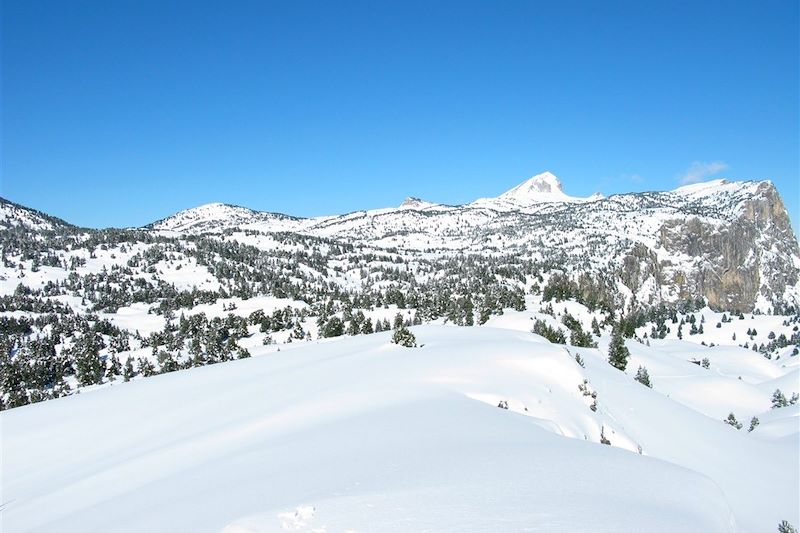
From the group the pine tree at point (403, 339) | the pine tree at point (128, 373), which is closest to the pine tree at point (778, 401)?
the pine tree at point (403, 339)

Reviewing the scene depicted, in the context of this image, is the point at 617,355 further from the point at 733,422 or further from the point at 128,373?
the point at 128,373

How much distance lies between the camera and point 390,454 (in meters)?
13.7

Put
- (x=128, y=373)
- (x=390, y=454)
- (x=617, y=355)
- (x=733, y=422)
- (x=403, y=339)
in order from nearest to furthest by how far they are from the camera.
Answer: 1. (x=390, y=454)
2. (x=403, y=339)
3. (x=733, y=422)
4. (x=617, y=355)
5. (x=128, y=373)

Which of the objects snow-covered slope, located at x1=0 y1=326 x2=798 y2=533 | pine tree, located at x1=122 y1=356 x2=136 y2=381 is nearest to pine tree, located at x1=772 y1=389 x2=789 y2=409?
snow-covered slope, located at x1=0 y1=326 x2=798 y2=533

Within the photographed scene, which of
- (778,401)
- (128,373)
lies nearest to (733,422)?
(778,401)

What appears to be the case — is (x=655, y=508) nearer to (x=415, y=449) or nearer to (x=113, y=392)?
(x=415, y=449)

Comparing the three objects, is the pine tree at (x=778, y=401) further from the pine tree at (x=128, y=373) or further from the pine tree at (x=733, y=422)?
the pine tree at (x=128, y=373)

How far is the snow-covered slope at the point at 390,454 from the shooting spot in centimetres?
1010

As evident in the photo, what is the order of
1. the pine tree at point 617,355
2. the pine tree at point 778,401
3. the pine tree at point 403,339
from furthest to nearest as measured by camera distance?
the pine tree at point 617,355, the pine tree at point 778,401, the pine tree at point 403,339

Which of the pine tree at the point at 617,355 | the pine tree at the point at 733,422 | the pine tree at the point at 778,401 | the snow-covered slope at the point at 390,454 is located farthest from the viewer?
the pine tree at the point at 617,355

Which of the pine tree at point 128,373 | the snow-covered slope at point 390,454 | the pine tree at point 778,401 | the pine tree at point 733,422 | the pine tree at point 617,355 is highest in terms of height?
the snow-covered slope at point 390,454

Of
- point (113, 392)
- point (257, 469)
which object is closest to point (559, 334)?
point (113, 392)

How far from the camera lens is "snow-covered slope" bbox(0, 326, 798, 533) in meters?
10.1

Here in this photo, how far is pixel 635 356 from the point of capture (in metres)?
74.1
